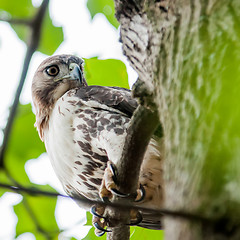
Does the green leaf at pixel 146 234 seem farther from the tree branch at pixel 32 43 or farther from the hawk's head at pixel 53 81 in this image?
the tree branch at pixel 32 43

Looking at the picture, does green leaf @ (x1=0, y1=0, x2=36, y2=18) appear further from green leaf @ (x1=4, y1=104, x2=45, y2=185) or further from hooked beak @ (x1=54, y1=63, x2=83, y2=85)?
hooked beak @ (x1=54, y1=63, x2=83, y2=85)

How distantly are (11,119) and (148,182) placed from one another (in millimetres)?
2092

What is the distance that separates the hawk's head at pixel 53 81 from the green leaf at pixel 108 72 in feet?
1.06

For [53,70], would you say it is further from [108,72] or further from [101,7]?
[101,7]

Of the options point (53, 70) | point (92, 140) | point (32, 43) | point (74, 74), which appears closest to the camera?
point (32, 43)

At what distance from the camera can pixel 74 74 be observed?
359 cm

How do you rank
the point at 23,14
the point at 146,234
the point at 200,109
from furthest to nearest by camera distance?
1. the point at 146,234
2. the point at 23,14
3. the point at 200,109

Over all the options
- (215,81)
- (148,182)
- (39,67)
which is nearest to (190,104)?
(215,81)

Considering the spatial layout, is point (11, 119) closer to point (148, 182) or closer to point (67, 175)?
point (148, 182)

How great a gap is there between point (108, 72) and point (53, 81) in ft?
2.27

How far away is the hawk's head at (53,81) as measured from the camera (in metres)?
3.48

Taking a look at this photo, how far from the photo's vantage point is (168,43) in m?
1.27

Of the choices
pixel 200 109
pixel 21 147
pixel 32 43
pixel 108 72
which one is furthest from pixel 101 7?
pixel 32 43

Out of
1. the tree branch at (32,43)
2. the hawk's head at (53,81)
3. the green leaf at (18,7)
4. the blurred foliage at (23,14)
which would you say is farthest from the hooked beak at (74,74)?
the tree branch at (32,43)
